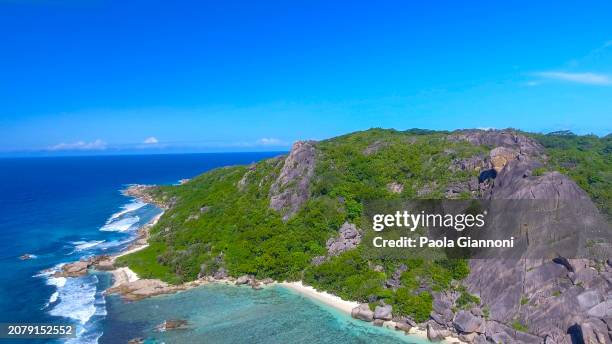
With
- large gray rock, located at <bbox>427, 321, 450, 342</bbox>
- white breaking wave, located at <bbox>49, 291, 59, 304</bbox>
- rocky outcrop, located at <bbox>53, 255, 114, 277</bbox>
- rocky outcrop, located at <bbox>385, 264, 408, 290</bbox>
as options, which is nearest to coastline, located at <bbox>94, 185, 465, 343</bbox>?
rocky outcrop, located at <bbox>53, 255, 114, 277</bbox>

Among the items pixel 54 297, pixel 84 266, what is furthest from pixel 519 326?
pixel 84 266

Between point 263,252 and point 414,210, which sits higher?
point 414,210

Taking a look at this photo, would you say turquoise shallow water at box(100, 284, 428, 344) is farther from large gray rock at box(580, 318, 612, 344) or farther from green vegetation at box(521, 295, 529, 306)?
large gray rock at box(580, 318, 612, 344)

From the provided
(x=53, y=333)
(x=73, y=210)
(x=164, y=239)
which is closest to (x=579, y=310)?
(x=53, y=333)

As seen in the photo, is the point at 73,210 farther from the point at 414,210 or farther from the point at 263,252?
the point at 414,210

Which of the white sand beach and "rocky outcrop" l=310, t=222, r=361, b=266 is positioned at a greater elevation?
"rocky outcrop" l=310, t=222, r=361, b=266

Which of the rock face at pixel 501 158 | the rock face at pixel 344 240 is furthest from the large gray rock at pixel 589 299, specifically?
the rock face at pixel 344 240
